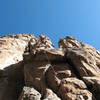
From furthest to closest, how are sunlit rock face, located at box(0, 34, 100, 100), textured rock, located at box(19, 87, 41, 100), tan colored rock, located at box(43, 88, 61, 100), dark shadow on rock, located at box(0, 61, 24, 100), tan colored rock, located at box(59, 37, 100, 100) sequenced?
dark shadow on rock, located at box(0, 61, 24, 100) → tan colored rock, located at box(59, 37, 100, 100) → sunlit rock face, located at box(0, 34, 100, 100) → textured rock, located at box(19, 87, 41, 100) → tan colored rock, located at box(43, 88, 61, 100)

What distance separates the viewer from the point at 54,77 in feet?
122

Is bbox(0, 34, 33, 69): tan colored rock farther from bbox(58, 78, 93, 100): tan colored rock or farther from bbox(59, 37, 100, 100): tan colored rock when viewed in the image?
bbox(58, 78, 93, 100): tan colored rock

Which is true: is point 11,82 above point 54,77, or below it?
above

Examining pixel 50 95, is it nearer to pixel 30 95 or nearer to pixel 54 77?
pixel 30 95

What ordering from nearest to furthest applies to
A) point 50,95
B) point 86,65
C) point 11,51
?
point 50,95, point 86,65, point 11,51

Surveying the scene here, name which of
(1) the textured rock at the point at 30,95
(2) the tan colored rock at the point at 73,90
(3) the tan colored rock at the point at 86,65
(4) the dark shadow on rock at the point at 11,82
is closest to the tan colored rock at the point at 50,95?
(2) the tan colored rock at the point at 73,90

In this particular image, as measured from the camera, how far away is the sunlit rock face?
1357 inches

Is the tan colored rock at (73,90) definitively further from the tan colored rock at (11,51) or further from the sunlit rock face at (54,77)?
the tan colored rock at (11,51)

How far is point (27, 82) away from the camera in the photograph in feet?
130

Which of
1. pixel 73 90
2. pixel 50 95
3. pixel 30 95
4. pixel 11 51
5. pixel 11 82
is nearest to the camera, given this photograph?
pixel 50 95

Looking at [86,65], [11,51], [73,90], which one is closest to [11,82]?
[86,65]

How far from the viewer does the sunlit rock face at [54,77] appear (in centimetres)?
3447

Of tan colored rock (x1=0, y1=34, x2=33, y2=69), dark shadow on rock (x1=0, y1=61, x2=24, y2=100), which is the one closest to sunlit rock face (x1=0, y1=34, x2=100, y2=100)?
dark shadow on rock (x1=0, y1=61, x2=24, y2=100)

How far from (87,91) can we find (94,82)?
82.3 inches
